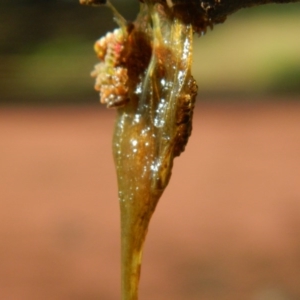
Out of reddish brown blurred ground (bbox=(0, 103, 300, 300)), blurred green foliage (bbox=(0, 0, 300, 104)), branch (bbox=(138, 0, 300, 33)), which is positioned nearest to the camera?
branch (bbox=(138, 0, 300, 33))

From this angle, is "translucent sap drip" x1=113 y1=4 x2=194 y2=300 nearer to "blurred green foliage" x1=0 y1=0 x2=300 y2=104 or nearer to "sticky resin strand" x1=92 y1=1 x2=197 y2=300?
"sticky resin strand" x1=92 y1=1 x2=197 y2=300

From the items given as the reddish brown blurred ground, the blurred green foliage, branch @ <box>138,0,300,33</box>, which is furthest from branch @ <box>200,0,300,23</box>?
the blurred green foliage

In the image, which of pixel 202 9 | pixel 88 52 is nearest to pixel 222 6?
pixel 202 9

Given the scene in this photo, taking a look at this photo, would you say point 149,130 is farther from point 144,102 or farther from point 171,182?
point 171,182

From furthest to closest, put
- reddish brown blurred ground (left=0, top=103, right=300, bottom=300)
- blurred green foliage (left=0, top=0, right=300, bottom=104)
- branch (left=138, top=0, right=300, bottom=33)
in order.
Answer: blurred green foliage (left=0, top=0, right=300, bottom=104), reddish brown blurred ground (left=0, top=103, right=300, bottom=300), branch (left=138, top=0, right=300, bottom=33)

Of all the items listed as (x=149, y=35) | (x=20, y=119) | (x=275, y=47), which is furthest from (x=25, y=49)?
(x=149, y=35)

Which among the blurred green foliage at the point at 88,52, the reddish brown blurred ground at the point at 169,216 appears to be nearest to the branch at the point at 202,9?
the reddish brown blurred ground at the point at 169,216

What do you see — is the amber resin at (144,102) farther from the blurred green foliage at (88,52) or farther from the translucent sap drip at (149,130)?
the blurred green foliage at (88,52)
